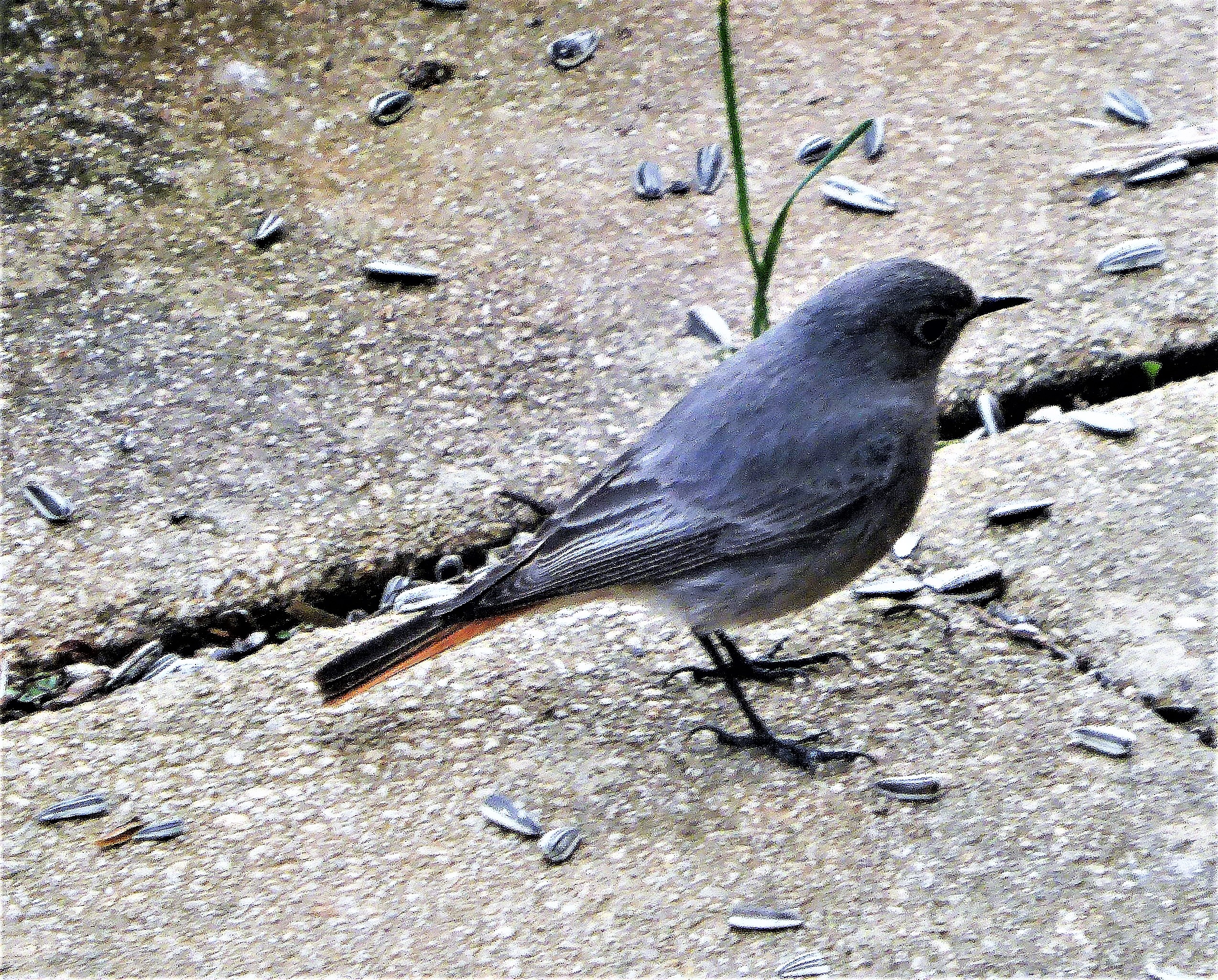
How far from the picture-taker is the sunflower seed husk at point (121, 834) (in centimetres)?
292

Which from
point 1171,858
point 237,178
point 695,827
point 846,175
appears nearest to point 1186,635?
point 1171,858

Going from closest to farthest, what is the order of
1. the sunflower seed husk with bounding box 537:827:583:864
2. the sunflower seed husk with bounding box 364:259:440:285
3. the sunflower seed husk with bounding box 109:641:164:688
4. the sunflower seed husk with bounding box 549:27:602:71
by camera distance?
the sunflower seed husk with bounding box 537:827:583:864, the sunflower seed husk with bounding box 109:641:164:688, the sunflower seed husk with bounding box 364:259:440:285, the sunflower seed husk with bounding box 549:27:602:71

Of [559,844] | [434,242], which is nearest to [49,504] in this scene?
[434,242]

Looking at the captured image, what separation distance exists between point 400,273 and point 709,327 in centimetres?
91

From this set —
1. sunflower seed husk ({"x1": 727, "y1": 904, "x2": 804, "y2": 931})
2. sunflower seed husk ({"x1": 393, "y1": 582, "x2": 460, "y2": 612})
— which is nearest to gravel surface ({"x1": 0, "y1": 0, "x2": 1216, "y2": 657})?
sunflower seed husk ({"x1": 393, "y1": 582, "x2": 460, "y2": 612})

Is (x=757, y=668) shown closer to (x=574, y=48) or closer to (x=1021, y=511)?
(x=1021, y=511)

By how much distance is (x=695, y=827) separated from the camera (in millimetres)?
2895

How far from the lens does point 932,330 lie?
10.7 ft

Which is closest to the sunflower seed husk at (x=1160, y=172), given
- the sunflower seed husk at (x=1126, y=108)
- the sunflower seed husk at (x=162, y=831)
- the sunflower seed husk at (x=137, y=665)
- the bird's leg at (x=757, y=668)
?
the sunflower seed husk at (x=1126, y=108)

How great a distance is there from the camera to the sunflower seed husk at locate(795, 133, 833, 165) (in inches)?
180

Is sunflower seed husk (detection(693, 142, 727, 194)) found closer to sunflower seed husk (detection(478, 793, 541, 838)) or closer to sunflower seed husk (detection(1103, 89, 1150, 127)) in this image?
sunflower seed husk (detection(1103, 89, 1150, 127))

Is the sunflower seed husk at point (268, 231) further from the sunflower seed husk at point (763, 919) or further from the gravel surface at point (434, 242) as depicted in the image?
the sunflower seed husk at point (763, 919)

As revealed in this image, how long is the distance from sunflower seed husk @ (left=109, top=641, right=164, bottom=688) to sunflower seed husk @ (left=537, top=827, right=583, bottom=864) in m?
1.07

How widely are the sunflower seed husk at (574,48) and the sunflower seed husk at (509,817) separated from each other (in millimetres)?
2763
